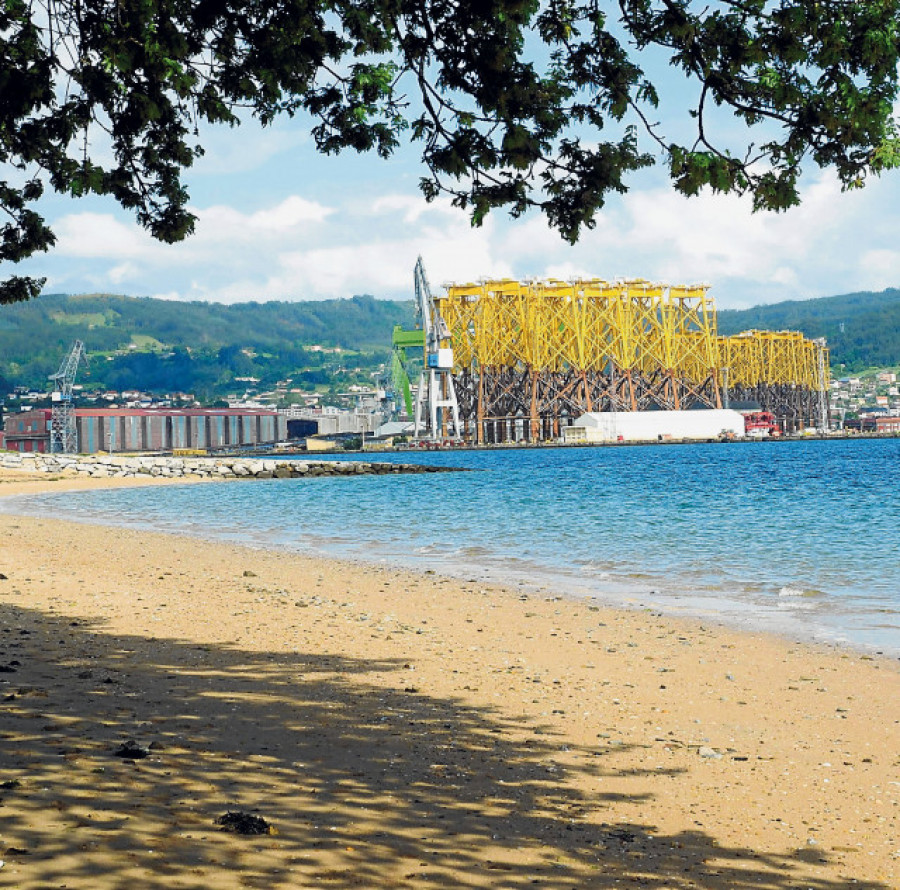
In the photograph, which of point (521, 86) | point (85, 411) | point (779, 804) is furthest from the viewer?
point (85, 411)

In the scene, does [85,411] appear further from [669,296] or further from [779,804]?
[779,804]

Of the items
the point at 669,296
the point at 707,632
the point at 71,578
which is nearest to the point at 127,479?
the point at 71,578

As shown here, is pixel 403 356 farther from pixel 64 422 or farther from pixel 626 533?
pixel 626 533

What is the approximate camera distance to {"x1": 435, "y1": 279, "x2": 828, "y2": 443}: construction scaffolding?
143 meters

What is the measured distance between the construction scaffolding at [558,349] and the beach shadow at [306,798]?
13019 centimetres

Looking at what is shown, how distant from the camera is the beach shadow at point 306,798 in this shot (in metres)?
4.75

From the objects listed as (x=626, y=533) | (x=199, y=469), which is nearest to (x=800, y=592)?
(x=626, y=533)

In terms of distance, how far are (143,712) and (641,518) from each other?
2549 centimetres

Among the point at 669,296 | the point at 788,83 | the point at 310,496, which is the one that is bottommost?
the point at 310,496

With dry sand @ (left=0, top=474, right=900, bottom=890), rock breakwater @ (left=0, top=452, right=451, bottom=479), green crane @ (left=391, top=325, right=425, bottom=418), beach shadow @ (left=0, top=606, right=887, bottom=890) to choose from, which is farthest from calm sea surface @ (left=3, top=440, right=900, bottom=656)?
green crane @ (left=391, top=325, right=425, bottom=418)

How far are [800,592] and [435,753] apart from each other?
1080cm

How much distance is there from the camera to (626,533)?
26.8 m

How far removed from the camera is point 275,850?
4.91 m

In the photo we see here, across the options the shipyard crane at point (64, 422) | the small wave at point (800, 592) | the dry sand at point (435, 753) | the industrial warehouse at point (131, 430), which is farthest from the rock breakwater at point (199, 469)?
the industrial warehouse at point (131, 430)
